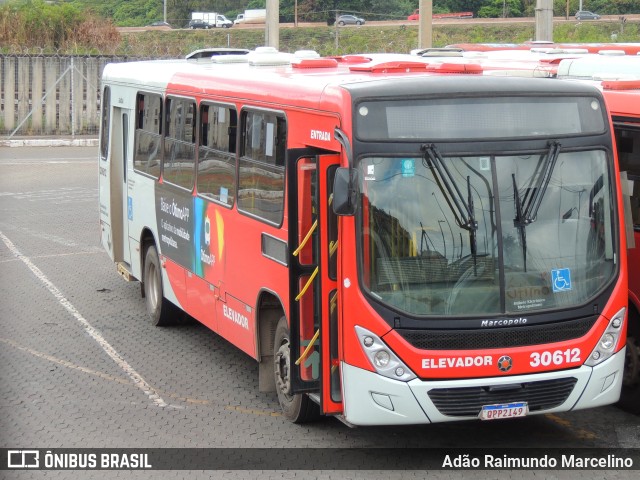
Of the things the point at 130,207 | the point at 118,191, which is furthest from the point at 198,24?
the point at 130,207

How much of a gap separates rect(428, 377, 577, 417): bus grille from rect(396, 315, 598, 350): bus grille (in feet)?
0.95

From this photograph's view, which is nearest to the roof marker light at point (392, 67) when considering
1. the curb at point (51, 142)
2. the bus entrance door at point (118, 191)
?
the bus entrance door at point (118, 191)

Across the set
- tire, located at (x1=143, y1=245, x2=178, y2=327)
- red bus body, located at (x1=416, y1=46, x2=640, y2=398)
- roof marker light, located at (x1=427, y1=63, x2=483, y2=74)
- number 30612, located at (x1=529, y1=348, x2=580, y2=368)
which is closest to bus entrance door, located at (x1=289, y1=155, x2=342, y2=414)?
number 30612, located at (x1=529, y1=348, x2=580, y2=368)

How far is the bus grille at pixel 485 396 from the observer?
7.83 m

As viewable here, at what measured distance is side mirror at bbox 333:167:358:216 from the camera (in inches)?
299

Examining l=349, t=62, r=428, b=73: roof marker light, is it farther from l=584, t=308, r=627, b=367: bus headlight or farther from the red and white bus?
l=584, t=308, r=627, b=367: bus headlight

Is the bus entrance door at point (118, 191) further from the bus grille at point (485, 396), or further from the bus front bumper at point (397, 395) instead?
the bus grille at point (485, 396)

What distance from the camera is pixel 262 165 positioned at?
31.4 ft

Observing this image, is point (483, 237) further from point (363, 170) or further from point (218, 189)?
point (218, 189)

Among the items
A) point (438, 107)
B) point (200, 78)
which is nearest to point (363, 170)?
point (438, 107)

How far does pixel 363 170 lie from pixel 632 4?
8298 centimetres

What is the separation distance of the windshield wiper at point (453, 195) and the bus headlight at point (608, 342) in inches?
44.7

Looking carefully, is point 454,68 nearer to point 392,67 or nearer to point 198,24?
point 392,67

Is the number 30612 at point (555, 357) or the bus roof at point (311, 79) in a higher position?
the bus roof at point (311, 79)
